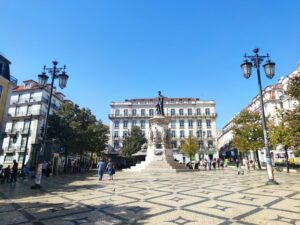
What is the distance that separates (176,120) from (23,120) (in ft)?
126

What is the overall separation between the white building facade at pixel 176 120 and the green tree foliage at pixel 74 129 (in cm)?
2896

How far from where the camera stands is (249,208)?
583cm

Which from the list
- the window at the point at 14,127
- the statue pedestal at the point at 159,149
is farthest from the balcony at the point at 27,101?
the statue pedestal at the point at 159,149

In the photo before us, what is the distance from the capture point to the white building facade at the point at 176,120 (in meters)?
58.6

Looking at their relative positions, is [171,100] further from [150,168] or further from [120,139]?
[150,168]

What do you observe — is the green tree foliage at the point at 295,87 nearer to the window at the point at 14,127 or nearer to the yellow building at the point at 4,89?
the yellow building at the point at 4,89

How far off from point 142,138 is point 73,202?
126 feet

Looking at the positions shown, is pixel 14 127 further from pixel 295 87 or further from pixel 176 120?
pixel 295 87

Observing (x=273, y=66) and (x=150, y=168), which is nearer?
(x=273, y=66)

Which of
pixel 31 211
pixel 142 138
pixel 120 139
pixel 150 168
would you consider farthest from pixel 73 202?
pixel 120 139

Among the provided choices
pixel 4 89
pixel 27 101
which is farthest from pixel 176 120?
pixel 4 89

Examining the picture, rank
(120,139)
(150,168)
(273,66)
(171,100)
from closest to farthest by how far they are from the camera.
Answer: (273,66)
(150,168)
(120,139)
(171,100)

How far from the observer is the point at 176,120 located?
6078 centimetres

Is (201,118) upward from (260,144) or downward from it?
upward
